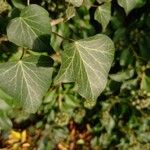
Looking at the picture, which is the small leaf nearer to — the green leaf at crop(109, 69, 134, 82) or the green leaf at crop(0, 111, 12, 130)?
the green leaf at crop(0, 111, 12, 130)

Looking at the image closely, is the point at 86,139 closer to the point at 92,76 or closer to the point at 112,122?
the point at 112,122

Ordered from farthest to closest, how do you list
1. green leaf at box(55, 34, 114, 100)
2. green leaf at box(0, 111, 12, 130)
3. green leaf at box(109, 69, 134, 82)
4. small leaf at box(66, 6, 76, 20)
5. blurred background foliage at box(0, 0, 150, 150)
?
1. green leaf at box(109, 69, 134, 82)
2. blurred background foliage at box(0, 0, 150, 150)
3. green leaf at box(0, 111, 12, 130)
4. small leaf at box(66, 6, 76, 20)
5. green leaf at box(55, 34, 114, 100)

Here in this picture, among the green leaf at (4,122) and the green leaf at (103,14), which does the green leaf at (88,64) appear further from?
the green leaf at (4,122)

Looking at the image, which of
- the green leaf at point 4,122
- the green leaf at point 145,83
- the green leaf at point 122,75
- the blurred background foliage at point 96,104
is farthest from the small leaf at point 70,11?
the green leaf at point 145,83

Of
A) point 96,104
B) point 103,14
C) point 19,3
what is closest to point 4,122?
point 19,3

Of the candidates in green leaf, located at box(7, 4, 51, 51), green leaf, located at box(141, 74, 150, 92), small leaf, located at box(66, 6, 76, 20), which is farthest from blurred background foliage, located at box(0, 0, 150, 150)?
green leaf, located at box(7, 4, 51, 51)
